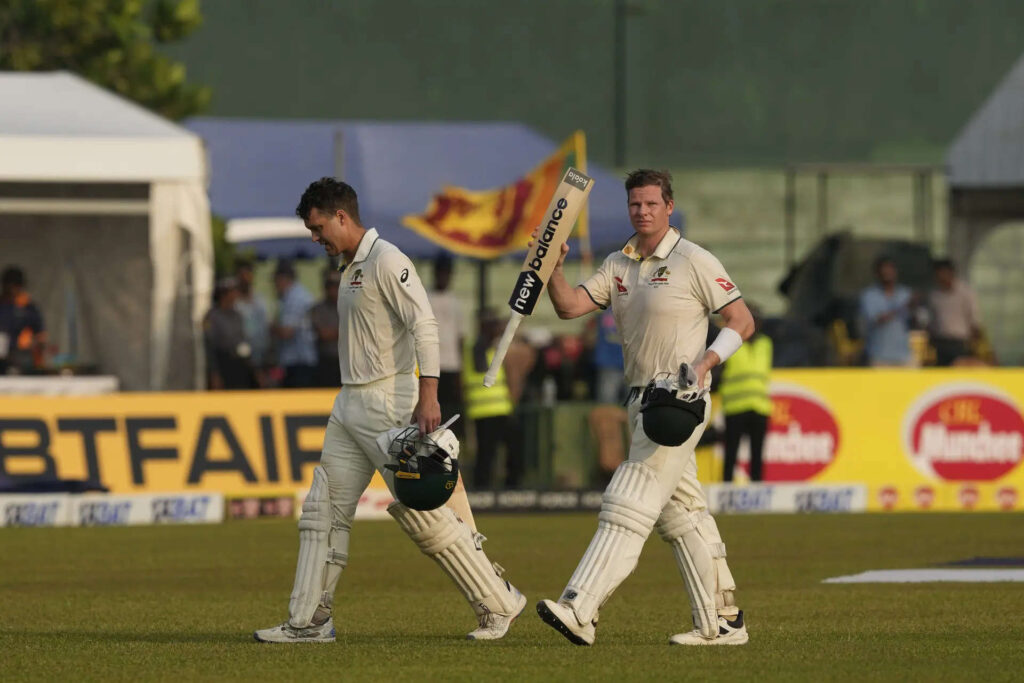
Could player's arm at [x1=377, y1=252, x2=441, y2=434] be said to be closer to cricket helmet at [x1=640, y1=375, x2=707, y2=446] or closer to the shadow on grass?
cricket helmet at [x1=640, y1=375, x2=707, y2=446]

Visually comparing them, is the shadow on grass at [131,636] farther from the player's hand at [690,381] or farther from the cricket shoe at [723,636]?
the player's hand at [690,381]

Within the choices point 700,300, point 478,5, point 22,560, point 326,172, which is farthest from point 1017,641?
point 478,5

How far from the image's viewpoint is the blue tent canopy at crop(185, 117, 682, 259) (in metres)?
24.8

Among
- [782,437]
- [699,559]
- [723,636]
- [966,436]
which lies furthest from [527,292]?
[966,436]

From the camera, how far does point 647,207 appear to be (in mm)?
9461

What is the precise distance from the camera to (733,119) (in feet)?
135

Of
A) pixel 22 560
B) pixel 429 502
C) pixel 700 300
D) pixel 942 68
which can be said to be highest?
pixel 942 68

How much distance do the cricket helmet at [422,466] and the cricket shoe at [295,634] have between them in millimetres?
744

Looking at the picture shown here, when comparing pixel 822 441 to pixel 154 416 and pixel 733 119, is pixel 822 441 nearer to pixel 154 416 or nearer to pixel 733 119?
pixel 154 416

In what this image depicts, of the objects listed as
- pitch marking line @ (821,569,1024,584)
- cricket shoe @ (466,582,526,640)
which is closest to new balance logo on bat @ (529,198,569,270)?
cricket shoe @ (466,582,526,640)

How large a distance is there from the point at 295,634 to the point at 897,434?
12432 mm

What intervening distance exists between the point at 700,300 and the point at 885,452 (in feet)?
39.9

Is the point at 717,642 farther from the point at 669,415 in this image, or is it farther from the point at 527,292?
the point at 527,292

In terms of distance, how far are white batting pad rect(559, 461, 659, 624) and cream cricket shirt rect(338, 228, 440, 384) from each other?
39.9 inches
